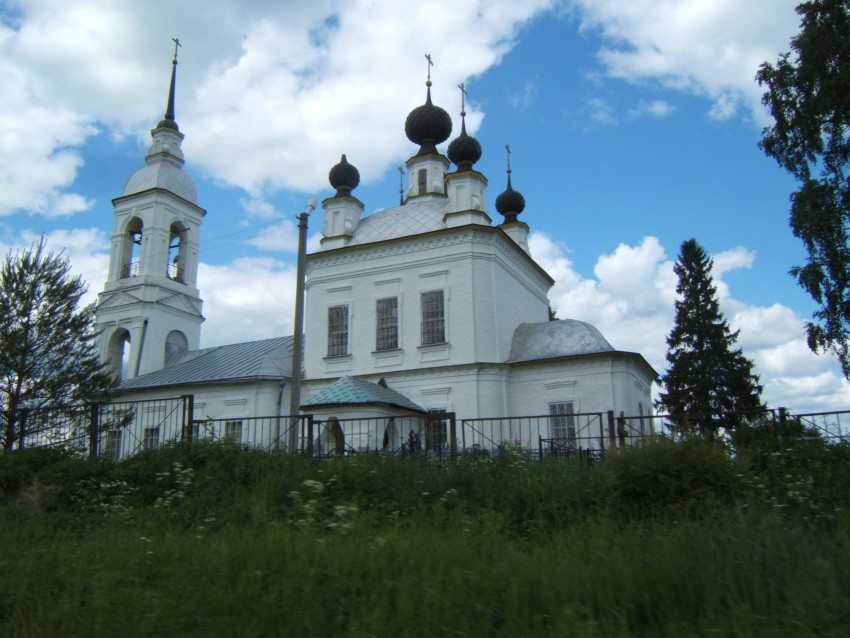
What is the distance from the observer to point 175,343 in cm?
3031

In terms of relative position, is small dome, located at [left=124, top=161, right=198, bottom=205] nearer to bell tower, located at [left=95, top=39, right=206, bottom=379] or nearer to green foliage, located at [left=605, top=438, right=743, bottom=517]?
bell tower, located at [left=95, top=39, right=206, bottom=379]

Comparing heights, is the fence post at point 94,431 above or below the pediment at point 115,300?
below

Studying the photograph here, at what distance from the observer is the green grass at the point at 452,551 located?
15.1ft

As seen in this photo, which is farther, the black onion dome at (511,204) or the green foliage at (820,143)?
the black onion dome at (511,204)

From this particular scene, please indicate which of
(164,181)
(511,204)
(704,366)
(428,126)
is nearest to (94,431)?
(428,126)

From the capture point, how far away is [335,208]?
25.1 m

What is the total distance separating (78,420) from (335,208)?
10.8 meters

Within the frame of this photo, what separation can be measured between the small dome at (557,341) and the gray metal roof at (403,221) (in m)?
4.34

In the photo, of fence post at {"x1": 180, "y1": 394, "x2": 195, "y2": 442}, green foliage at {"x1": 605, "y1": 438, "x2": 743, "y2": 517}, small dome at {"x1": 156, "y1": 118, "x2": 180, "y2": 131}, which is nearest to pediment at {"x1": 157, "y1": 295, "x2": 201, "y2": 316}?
small dome at {"x1": 156, "y1": 118, "x2": 180, "y2": 131}

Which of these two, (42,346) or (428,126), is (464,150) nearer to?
(428,126)

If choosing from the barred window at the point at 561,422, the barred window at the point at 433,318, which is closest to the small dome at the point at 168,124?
the barred window at the point at 433,318

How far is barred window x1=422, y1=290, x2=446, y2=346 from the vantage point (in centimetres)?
2191

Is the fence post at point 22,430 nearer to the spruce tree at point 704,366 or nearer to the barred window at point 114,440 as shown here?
the barred window at point 114,440

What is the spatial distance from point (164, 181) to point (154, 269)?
148 inches
